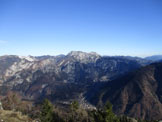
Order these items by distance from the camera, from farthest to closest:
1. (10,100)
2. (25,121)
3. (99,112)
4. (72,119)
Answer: (10,100) < (72,119) < (25,121) < (99,112)

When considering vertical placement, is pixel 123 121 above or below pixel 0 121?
below

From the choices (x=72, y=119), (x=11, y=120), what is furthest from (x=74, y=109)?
(x=11, y=120)

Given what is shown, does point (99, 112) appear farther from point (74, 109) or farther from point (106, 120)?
point (74, 109)

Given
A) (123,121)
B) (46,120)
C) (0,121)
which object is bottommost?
(123,121)

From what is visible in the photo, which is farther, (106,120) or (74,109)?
(74,109)

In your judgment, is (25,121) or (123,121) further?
(123,121)

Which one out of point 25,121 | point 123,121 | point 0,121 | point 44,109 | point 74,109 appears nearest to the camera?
point 0,121

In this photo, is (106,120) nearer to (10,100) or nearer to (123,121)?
(123,121)

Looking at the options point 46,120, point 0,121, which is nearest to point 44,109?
point 46,120

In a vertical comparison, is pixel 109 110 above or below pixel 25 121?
above
